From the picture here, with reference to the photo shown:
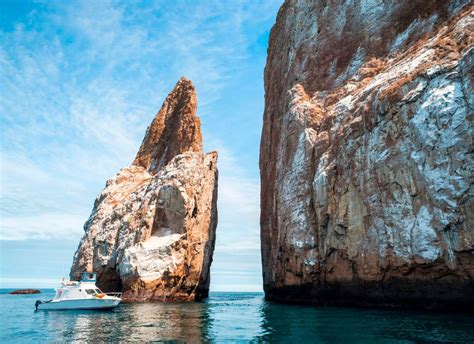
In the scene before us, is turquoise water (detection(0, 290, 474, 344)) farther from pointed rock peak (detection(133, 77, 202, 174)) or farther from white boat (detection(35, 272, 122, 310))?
pointed rock peak (detection(133, 77, 202, 174))

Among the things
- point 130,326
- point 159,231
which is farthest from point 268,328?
point 159,231

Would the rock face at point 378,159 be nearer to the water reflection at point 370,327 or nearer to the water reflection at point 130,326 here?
the water reflection at point 370,327

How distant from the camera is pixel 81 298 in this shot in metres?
38.7

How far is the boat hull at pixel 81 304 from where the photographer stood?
37688mm

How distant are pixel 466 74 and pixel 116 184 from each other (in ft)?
166

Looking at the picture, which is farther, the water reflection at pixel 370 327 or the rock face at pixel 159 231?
the rock face at pixel 159 231

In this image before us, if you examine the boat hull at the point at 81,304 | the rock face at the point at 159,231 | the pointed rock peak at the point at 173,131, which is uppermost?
the pointed rock peak at the point at 173,131

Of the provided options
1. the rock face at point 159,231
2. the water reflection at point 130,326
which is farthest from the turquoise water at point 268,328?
the rock face at point 159,231

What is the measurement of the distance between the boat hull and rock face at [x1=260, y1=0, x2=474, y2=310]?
1669cm

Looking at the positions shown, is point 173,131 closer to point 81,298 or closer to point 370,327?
point 81,298

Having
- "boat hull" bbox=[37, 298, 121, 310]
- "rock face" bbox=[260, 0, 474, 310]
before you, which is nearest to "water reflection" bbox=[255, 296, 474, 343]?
"rock face" bbox=[260, 0, 474, 310]

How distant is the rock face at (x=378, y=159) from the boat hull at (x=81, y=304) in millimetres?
16693

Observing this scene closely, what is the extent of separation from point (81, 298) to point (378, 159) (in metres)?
28.7

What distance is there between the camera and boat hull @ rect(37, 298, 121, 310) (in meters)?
37.7
